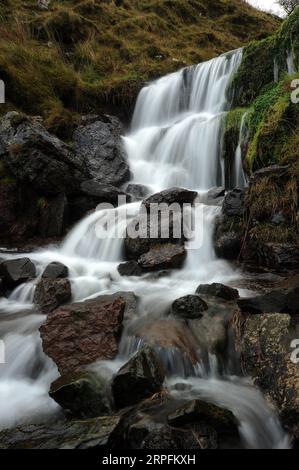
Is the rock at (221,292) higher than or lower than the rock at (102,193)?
lower

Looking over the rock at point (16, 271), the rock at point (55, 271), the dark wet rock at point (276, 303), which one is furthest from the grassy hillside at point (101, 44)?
the dark wet rock at point (276, 303)

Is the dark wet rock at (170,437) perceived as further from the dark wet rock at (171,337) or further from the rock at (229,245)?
the rock at (229,245)

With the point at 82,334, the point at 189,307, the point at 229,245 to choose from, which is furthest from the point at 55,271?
the point at 229,245

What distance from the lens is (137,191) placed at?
8.45 metres

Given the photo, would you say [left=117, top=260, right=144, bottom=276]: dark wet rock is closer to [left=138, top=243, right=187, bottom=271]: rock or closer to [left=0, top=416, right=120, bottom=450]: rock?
[left=138, top=243, right=187, bottom=271]: rock

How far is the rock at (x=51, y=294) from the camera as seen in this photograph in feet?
15.4

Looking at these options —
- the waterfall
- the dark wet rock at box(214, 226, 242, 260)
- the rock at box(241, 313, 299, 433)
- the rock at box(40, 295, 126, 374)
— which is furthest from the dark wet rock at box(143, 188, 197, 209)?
the rock at box(241, 313, 299, 433)

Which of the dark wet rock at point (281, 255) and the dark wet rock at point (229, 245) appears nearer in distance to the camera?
the dark wet rock at point (281, 255)

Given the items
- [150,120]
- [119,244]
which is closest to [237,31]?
[150,120]

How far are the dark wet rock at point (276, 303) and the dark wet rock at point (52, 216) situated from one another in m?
4.29

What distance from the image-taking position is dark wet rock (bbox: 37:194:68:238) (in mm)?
7199
